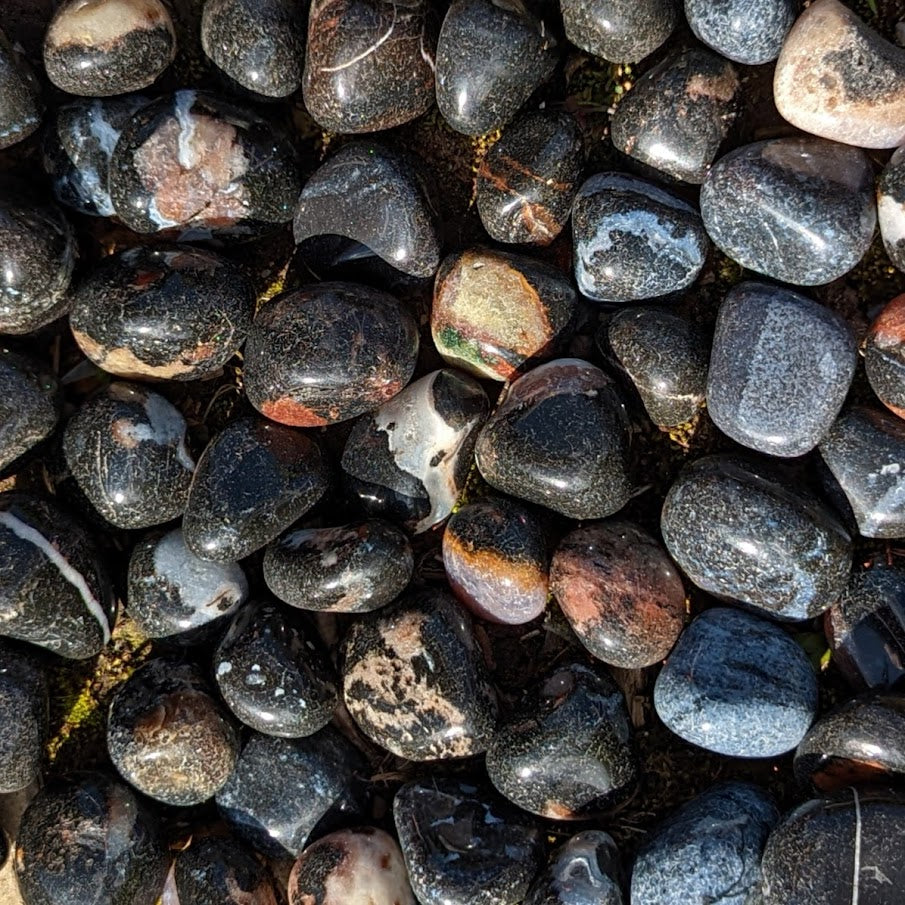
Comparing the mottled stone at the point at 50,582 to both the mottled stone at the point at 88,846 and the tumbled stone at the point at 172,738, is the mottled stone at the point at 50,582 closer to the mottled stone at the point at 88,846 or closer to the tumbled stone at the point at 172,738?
the tumbled stone at the point at 172,738

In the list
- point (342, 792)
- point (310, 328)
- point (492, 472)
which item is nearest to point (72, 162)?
point (310, 328)

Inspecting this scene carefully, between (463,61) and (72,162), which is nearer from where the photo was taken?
(463,61)

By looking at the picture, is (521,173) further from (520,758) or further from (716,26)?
(520,758)

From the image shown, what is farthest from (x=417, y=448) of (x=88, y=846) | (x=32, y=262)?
(x=88, y=846)

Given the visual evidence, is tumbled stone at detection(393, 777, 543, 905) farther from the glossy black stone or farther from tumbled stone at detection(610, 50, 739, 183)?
tumbled stone at detection(610, 50, 739, 183)

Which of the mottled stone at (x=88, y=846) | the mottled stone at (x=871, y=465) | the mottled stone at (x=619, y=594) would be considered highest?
the mottled stone at (x=871, y=465)

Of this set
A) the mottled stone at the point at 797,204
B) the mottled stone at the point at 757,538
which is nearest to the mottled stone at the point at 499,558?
the mottled stone at the point at 757,538

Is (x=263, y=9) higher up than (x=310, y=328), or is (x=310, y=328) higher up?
(x=263, y=9)
